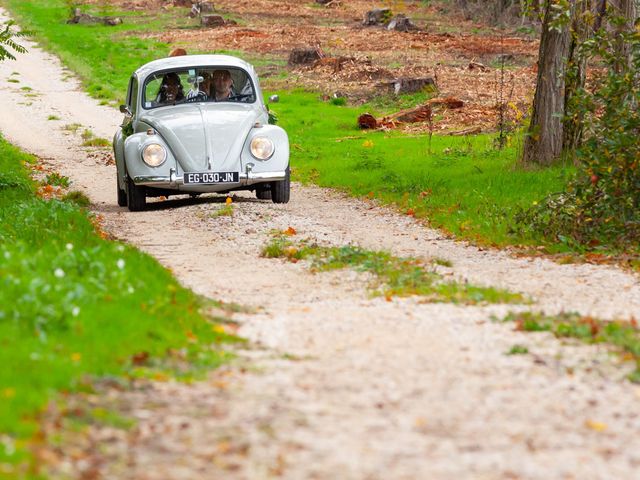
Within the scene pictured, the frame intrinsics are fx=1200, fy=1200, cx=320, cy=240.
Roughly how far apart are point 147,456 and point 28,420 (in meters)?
0.57

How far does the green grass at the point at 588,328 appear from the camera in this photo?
Answer: 7062 mm

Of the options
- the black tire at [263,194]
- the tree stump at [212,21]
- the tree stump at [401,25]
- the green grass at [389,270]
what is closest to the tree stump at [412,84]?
the black tire at [263,194]

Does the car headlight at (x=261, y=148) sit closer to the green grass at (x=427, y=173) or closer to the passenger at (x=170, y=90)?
the passenger at (x=170, y=90)

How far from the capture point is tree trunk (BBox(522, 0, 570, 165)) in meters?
15.9

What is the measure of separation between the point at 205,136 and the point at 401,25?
105 feet

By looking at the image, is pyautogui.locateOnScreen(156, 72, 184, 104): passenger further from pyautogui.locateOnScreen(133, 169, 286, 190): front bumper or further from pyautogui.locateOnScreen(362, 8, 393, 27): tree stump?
pyautogui.locateOnScreen(362, 8, 393, 27): tree stump

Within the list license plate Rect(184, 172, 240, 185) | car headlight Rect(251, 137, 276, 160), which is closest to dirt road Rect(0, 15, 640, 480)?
license plate Rect(184, 172, 240, 185)

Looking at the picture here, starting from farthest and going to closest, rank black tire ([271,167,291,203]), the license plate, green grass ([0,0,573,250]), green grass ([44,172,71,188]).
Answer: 1. green grass ([44,172,71,188])
2. black tire ([271,167,291,203])
3. the license plate
4. green grass ([0,0,573,250])

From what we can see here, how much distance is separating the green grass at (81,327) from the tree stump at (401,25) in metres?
36.6

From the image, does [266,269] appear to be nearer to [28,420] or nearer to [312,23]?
[28,420]

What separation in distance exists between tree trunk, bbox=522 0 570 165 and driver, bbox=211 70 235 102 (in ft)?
13.1

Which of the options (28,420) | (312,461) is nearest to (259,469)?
(312,461)

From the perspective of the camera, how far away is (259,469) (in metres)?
4.95

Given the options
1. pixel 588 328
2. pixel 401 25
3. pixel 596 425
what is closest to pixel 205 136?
pixel 588 328
